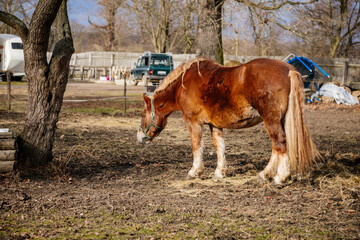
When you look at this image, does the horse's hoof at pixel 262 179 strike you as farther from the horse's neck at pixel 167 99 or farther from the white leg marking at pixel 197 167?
the horse's neck at pixel 167 99

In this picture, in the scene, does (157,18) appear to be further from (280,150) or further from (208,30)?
(280,150)

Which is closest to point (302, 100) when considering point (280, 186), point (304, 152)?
point (304, 152)

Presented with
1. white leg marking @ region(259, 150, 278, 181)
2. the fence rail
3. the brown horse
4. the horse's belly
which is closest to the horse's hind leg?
the brown horse

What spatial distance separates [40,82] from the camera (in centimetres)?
568

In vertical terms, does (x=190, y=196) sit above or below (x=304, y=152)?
below

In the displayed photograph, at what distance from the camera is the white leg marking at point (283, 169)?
4.84m

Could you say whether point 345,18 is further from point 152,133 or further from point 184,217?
point 184,217

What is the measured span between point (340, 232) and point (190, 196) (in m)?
1.83

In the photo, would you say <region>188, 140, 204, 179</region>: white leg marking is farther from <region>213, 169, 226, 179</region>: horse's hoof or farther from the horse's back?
the horse's back

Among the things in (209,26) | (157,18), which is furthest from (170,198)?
(157,18)

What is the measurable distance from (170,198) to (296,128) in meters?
1.85

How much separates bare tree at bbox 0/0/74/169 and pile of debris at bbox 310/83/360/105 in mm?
15397

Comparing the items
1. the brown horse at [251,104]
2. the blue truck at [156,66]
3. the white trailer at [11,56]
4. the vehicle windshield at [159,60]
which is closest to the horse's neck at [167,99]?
the brown horse at [251,104]

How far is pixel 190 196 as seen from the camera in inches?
183
